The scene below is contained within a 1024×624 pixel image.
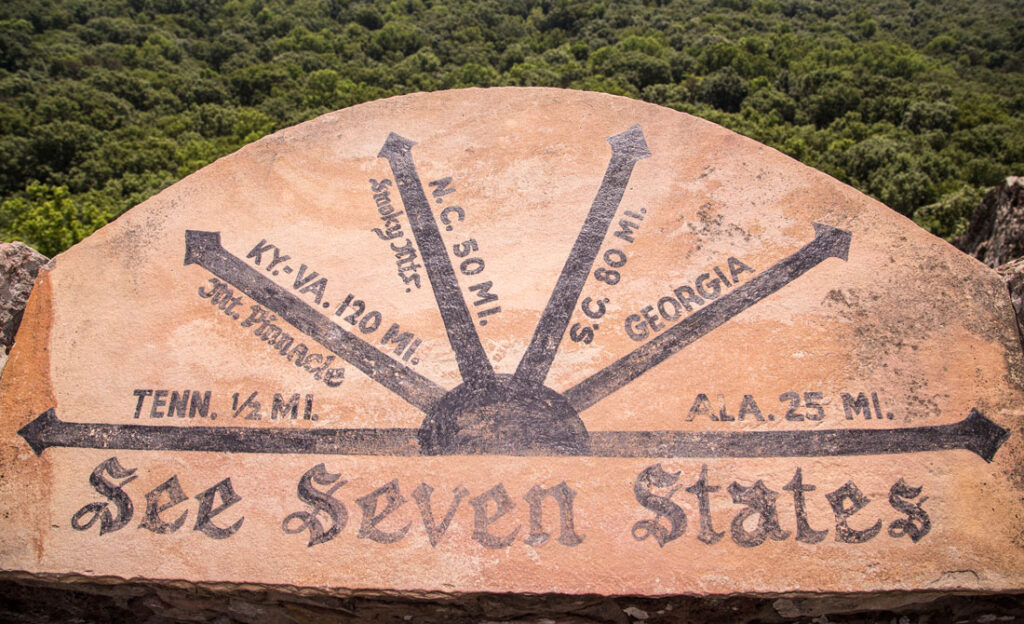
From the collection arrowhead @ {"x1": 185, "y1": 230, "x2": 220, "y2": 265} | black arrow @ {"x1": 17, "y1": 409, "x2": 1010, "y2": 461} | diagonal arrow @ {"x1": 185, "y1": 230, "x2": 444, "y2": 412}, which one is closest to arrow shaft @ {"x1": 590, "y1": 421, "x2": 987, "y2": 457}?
black arrow @ {"x1": 17, "y1": 409, "x2": 1010, "y2": 461}

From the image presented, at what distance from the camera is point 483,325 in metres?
6.15

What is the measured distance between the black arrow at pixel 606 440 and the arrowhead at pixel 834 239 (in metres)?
1.51

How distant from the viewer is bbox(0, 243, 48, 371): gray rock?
630 centimetres

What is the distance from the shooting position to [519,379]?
591 cm

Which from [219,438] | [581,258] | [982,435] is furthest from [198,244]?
[982,435]

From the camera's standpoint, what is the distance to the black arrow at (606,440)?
5.42m

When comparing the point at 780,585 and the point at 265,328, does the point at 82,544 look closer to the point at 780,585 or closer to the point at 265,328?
the point at 265,328

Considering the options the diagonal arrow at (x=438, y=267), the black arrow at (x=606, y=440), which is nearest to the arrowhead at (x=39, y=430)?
the black arrow at (x=606, y=440)

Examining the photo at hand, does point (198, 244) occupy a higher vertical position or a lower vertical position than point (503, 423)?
higher

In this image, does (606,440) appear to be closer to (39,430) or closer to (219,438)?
(219,438)

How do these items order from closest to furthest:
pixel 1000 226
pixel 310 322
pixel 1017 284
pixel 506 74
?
pixel 1017 284
pixel 310 322
pixel 1000 226
pixel 506 74

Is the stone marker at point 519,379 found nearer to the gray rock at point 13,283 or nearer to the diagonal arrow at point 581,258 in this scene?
the diagonal arrow at point 581,258

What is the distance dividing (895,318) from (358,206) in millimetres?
4413

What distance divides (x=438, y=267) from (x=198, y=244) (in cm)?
202
